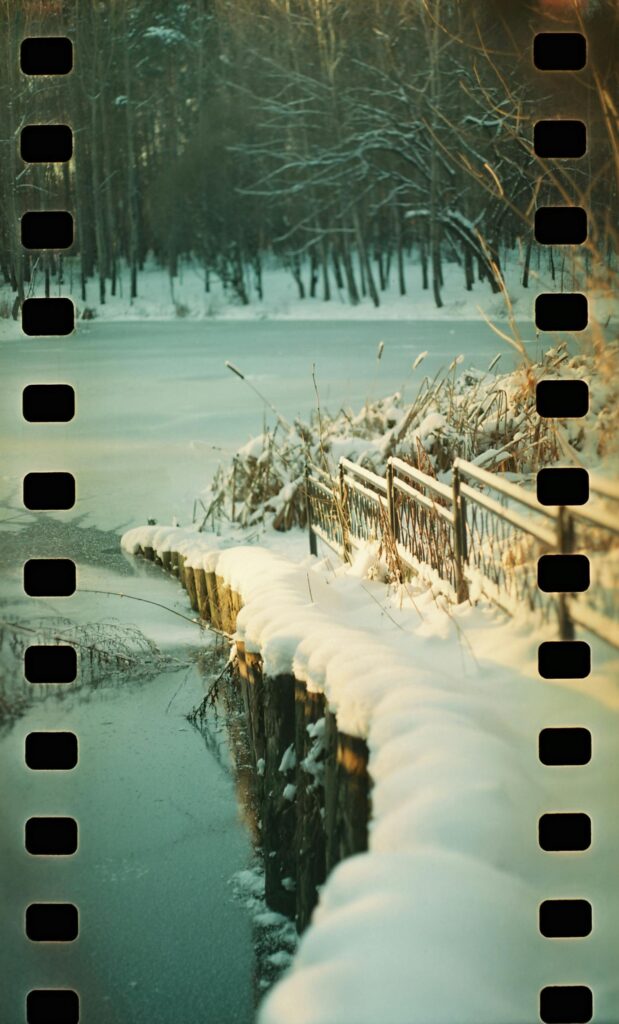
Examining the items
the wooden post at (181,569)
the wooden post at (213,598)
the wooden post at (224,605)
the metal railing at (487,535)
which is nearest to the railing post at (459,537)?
the metal railing at (487,535)

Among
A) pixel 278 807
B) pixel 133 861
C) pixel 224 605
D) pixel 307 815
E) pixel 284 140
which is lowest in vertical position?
pixel 133 861

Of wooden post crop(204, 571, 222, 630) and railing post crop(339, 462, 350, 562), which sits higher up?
railing post crop(339, 462, 350, 562)

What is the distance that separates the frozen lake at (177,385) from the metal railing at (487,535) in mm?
817

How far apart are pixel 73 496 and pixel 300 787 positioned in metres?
1.71

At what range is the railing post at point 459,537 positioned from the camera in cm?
457

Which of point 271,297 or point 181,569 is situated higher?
point 271,297

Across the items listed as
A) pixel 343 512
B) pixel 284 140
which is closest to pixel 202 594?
pixel 343 512

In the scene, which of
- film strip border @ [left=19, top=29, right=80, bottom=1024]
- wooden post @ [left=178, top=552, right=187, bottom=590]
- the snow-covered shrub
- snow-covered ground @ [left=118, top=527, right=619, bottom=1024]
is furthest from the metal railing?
wooden post @ [left=178, top=552, right=187, bottom=590]

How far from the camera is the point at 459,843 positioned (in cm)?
249

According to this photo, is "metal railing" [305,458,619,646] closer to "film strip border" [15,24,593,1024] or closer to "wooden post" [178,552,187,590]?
"film strip border" [15,24,593,1024]

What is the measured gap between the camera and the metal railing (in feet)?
10.1

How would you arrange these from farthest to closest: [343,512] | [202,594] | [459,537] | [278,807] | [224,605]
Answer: [202,594], [343,512], [224,605], [278,807], [459,537]

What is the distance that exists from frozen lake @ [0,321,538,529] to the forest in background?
0.38 meters

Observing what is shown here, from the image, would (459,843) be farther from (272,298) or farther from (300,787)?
(272,298)
